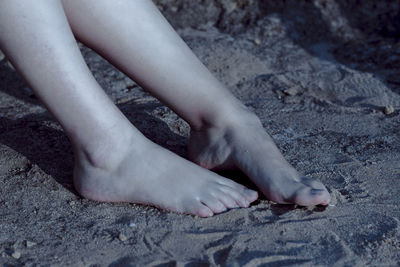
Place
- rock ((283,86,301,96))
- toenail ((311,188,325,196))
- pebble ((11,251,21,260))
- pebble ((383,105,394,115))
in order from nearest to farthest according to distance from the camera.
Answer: pebble ((11,251,21,260)), toenail ((311,188,325,196)), pebble ((383,105,394,115)), rock ((283,86,301,96))

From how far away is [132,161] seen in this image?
1.59 meters

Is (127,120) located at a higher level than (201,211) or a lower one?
higher

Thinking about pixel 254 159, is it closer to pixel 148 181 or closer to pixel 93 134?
pixel 148 181

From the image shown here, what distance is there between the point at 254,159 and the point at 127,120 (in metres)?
0.36

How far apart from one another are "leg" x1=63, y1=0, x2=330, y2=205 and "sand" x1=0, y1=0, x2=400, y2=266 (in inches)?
4.6

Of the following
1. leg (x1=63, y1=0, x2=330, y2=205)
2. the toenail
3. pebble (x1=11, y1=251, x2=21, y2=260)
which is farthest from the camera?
leg (x1=63, y1=0, x2=330, y2=205)

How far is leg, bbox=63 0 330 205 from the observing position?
1666mm

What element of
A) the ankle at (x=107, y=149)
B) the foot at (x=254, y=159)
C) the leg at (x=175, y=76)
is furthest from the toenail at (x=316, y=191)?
the ankle at (x=107, y=149)

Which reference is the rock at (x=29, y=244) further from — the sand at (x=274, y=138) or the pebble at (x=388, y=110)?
the pebble at (x=388, y=110)

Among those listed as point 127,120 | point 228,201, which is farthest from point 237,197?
point 127,120

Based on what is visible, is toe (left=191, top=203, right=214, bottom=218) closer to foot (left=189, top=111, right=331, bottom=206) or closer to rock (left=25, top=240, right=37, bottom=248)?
foot (left=189, top=111, right=331, bottom=206)

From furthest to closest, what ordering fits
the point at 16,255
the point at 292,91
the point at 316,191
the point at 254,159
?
the point at 292,91
the point at 254,159
the point at 316,191
the point at 16,255

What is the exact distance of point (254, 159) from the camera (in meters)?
1.64

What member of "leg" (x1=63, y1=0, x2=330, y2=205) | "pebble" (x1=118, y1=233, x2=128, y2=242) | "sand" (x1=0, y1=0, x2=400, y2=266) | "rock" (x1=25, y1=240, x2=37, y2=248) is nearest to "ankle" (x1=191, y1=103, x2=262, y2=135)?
"leg" (x1=63, y1=0, x2=330, y2=205)
